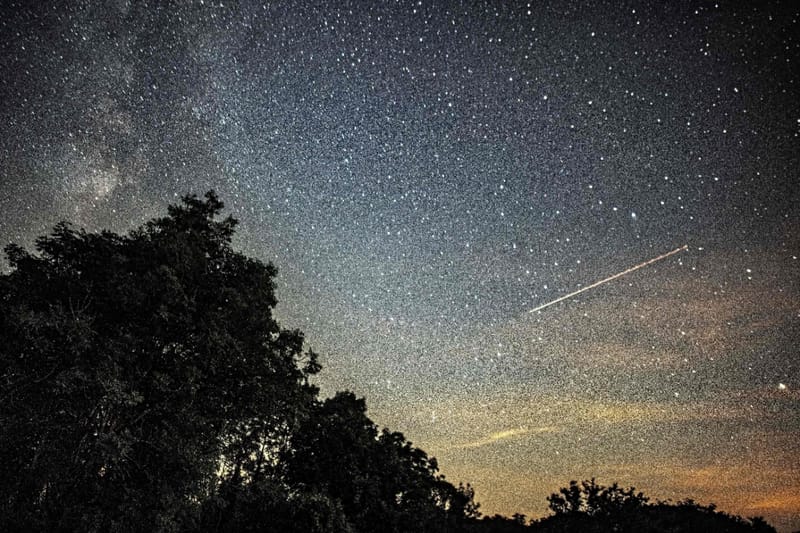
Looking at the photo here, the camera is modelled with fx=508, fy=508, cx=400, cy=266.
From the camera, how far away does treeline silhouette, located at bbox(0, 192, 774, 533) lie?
12398 millimetres

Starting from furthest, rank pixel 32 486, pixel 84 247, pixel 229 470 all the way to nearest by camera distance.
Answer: pixel 229 470 < pixel 84 247 < pixel 32 486

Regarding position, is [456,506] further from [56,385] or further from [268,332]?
[56,385]

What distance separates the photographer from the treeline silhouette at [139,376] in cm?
1240

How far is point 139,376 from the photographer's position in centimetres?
1377

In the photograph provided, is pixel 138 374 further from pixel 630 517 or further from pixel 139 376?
pixel 630 517

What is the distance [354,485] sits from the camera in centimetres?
2309

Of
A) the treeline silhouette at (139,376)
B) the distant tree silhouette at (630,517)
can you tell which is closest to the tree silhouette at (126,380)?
the treeline silhouette at (139,376)

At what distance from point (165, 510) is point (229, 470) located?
14.2 ft

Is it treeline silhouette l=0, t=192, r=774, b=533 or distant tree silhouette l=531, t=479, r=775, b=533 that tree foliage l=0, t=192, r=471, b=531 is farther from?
distant tree silhouette l=531, t=479, r=775, b=533

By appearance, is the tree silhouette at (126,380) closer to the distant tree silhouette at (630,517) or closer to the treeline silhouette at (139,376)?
the treeline silhouette at (139,376)

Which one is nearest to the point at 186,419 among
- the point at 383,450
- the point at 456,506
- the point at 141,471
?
the point at 141,471

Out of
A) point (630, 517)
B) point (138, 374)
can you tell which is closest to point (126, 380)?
point (138, 374)

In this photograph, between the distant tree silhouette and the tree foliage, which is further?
the distant tree silhouette

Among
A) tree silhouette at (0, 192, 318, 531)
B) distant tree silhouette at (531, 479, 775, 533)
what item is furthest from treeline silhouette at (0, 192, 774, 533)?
distant tree silhouette at (531, 479, 775, 533)
